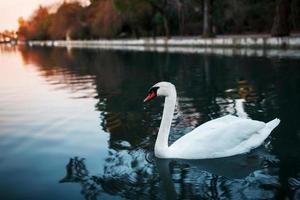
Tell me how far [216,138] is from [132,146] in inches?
60.6

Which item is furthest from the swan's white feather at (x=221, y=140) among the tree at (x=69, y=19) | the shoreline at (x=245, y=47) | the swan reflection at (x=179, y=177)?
the tree at (x=69, y=19)

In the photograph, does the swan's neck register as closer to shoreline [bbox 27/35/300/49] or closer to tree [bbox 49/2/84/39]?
shoreline [bbox 27/35/300/49]

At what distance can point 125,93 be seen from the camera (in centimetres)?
1230

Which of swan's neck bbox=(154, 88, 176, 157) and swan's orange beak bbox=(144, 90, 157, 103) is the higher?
swan's orange beak bbox=(144, 90, 157, 103)

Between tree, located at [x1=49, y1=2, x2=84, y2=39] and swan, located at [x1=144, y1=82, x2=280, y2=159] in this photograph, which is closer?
swan, located at [x1=144, y1=82, x2=280, y2=159]

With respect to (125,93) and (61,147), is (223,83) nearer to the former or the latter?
(125,93)

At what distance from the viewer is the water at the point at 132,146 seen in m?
4.86

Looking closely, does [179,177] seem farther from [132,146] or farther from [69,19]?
[69,19]

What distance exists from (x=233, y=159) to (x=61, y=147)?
280cm

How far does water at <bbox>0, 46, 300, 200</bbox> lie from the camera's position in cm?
486

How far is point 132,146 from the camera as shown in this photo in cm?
659

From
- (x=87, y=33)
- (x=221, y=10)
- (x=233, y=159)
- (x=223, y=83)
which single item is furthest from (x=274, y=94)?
(x=87, y=33)

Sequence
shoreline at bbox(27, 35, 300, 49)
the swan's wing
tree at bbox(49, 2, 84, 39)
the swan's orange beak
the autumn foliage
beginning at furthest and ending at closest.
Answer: tree at bbox(49, 2, 84, 39) < the autumn foliage < shoreline at bbox(27, 35, 300, 49) < the swan's orange beak < the swan's wing

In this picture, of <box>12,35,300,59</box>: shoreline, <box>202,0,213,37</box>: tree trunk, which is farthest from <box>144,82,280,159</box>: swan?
<box>202,0,213,37</box>: tree trunk
